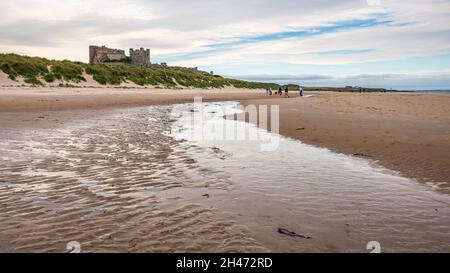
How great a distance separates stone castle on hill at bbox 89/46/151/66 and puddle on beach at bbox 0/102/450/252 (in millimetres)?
130395

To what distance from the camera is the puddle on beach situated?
146 inches

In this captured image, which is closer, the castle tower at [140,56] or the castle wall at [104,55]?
the castle wall at [104,55]

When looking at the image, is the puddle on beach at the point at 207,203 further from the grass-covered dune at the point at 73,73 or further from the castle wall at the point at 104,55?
the castle wall at the point at 104,55

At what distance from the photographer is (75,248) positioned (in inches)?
138

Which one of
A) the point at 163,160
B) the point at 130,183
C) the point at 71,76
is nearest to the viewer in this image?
the point at 130,183

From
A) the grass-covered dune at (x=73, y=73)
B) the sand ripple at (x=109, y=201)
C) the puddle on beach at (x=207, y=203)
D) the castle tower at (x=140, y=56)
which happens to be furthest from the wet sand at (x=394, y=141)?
the castle tower at (x=140, y=56)

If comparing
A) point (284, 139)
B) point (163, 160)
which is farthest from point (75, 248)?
point (284, 139)

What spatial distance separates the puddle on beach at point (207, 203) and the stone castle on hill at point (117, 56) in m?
130

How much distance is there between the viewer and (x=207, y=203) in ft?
16.4

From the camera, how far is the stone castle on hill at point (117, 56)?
13262cm

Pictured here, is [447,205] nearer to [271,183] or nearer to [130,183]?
[271,183]

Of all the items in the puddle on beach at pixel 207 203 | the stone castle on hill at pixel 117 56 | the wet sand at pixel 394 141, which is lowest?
the puddle on beach at pixel 207 203

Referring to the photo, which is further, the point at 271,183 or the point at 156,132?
the point at 156,132
